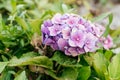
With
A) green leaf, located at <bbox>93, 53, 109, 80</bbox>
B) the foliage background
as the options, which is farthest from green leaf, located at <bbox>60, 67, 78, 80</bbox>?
green leaf, located at <bbox>93, 53, 109, 80</bbox>

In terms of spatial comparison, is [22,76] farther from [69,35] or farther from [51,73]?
[69,35]

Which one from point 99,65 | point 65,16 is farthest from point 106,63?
point 65,16

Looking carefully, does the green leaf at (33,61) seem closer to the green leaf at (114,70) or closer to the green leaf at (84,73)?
the green leaf at (84,73)

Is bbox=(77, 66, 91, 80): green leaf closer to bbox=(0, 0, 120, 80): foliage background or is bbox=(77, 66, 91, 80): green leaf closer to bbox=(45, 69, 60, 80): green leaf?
bbox=(0, 0, 120, 80): foliage background

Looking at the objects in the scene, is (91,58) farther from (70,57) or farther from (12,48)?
(12,48)

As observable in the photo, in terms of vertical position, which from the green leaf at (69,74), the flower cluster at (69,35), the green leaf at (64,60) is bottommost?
the green leaf at (69,74)

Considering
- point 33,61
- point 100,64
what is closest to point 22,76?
point 33,61

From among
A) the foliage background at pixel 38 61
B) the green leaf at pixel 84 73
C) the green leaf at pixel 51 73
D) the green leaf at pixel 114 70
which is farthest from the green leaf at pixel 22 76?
the green leaf at pixel 114 70
